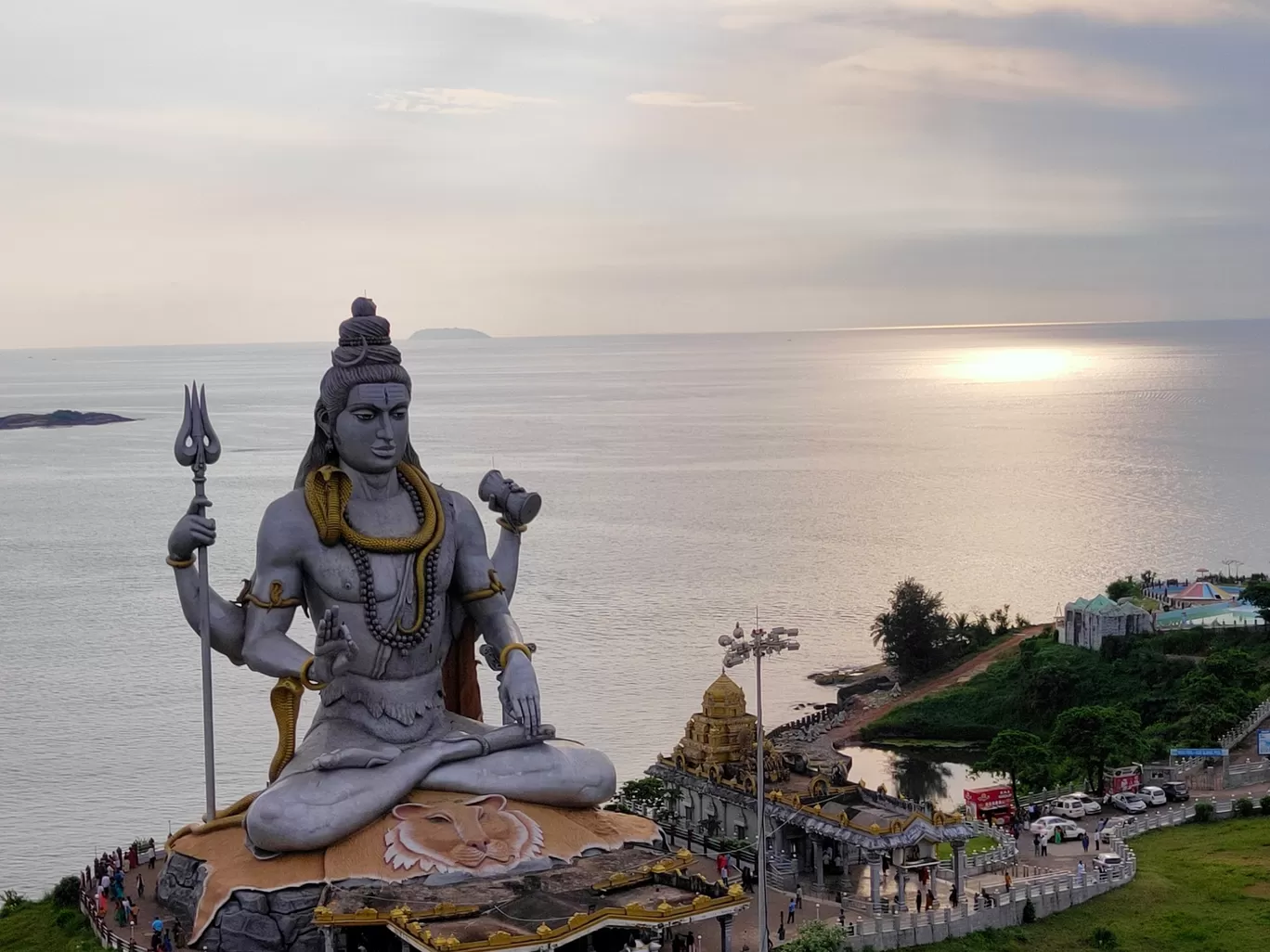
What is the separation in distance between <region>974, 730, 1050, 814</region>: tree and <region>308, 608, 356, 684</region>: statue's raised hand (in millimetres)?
15018

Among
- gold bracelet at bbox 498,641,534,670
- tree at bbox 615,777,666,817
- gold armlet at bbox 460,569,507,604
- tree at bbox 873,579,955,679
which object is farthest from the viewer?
tree at bbox 873,579,955,679

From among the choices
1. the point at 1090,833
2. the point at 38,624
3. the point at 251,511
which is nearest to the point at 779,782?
the point at 1090,833

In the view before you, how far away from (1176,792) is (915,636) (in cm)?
1888

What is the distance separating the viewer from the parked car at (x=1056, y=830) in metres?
26.7

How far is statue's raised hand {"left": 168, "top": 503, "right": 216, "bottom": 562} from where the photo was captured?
1966 centimetres

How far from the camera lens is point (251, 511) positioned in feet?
250

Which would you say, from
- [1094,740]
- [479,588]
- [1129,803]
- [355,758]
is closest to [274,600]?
[355,758]

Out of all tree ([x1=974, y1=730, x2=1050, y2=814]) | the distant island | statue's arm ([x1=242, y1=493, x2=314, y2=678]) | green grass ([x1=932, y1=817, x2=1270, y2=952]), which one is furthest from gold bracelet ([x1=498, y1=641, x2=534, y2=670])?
the distant island

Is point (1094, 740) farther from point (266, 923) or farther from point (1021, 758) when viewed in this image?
point (266, 923)

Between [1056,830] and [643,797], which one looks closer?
[1056,830]

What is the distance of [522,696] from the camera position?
2017cm

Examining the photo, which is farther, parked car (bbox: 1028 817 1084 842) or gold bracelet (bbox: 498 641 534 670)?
parked car (bbox: 1028 817 1084 842)

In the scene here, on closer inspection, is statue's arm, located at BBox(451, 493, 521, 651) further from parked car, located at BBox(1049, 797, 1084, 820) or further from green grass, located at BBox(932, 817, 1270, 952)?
parked car, located at BBox(1049, 797, 1084, 820)

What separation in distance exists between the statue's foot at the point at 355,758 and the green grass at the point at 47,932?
411 cm
